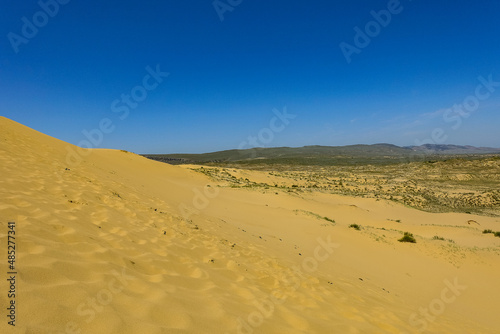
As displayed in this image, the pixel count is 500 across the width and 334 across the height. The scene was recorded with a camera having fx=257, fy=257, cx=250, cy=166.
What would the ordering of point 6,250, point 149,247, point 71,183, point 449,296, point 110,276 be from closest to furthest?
point 6,250 < point 110,276 < point 149,247 < point 449,296 < point 71,183

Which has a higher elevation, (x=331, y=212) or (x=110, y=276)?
(x=110, y=276)

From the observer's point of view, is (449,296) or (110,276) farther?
→ (449,296)

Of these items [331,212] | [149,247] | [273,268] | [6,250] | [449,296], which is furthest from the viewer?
[331,212]

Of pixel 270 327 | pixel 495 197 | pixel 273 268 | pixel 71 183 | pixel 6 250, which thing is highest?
pixel 71 183

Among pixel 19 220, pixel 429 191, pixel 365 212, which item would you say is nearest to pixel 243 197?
pixel 365 212

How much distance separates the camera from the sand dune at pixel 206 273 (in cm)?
300

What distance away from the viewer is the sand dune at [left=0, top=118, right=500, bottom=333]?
3.00 m

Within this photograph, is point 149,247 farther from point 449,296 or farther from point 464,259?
point 464,259

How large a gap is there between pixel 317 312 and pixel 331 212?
16.6 meters

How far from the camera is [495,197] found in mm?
27969

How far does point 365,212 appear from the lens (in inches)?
832

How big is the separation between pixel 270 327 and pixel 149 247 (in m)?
3.20

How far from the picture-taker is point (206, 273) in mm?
5031

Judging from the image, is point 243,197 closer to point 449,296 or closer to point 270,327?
point 449,296
